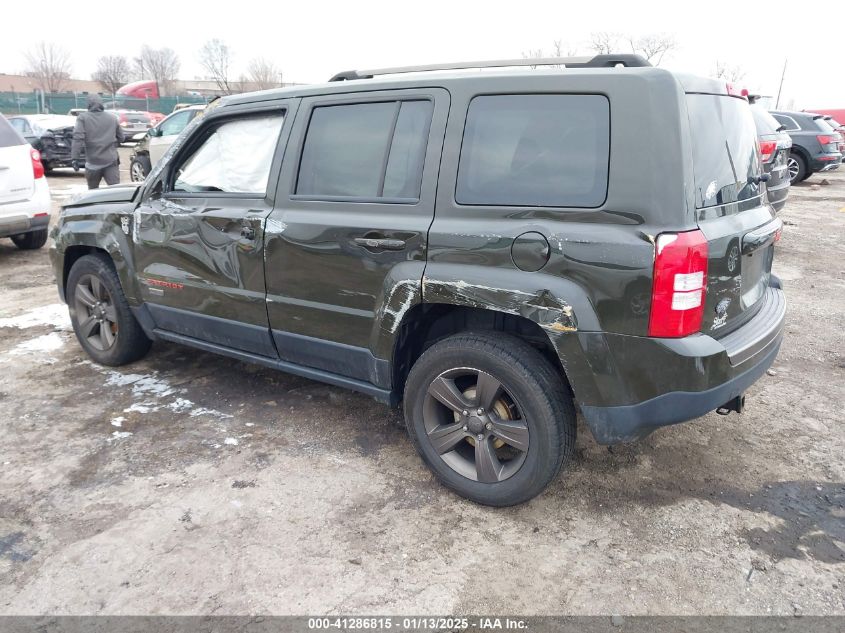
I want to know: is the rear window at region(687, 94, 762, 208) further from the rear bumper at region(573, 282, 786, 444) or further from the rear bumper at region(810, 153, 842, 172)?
the rear bumper at region(810, 153, 842, 172)

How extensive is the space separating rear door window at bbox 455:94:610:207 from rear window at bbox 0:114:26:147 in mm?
6552

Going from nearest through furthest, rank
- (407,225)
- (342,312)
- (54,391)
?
1. (407,225)
2. (342,312)
3. (54,391)

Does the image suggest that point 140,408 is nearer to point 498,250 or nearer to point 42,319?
point 42,319

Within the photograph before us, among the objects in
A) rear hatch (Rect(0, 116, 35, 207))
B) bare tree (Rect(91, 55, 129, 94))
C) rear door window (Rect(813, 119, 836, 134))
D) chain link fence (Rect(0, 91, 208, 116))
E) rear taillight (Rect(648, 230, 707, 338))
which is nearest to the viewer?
rear taillight (Rect(648, 230, 707, 338))

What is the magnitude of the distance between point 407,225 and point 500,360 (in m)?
0.74

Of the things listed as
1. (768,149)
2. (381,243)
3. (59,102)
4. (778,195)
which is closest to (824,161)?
(768,149)

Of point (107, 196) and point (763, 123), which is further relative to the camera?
point (763, 123)

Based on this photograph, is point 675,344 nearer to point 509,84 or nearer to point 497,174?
point 497,174

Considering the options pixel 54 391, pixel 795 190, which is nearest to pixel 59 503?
pixel 54 391

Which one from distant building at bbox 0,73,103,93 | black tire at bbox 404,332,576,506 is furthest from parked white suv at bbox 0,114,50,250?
distant building at bbox 0,73,103,93

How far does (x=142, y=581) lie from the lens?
250 centimetres

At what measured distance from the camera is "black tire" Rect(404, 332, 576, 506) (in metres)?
2.70

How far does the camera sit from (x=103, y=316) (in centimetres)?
456

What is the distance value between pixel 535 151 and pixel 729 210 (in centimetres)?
85
